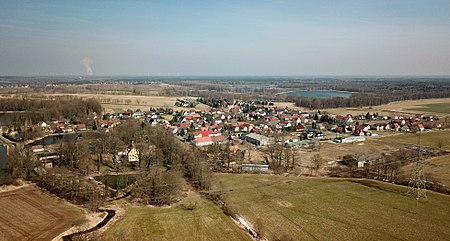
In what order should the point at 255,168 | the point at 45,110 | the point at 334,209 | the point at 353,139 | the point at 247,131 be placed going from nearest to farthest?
the point at 334,209, the point at 255,168, the point at 353,139, the point at 247,131, the point at 45,110

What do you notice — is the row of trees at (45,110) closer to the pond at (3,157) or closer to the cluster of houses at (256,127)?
the cluster of houses at (256,127)

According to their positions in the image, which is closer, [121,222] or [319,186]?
[121,222]

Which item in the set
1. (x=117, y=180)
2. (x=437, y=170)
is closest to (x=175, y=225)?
(x=117, y=180)

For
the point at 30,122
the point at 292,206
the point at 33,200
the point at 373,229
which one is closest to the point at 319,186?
the point at 292,206

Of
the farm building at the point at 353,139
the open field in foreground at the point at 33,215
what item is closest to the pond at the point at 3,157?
the open field in foreground at the point at 33,215

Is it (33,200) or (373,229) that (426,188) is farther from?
(33,200)

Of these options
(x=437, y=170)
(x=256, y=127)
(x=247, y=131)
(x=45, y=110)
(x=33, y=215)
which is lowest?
(x=247, y=131)

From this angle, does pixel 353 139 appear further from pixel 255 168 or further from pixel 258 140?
pixel 255 168
